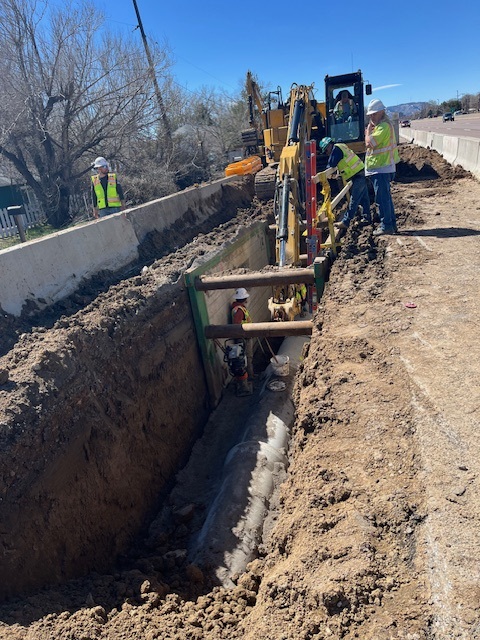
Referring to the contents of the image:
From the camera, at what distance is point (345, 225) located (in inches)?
327

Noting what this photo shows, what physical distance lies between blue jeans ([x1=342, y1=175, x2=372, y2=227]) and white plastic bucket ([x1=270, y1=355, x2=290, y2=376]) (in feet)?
8.99

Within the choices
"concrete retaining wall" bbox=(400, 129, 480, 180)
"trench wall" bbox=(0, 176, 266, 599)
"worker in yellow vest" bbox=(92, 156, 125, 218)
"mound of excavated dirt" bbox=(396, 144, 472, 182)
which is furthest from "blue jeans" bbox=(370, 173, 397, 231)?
"mound of excavated dirt" bbox=(396, 144, 472, 182)

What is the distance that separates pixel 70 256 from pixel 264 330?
3060 millimetres

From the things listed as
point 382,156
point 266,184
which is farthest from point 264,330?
point 266,184

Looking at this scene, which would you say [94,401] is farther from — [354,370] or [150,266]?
[150,266]

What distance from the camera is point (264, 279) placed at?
665 cm

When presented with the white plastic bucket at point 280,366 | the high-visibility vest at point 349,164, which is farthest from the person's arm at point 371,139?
the white plastic bucket at point 280,366

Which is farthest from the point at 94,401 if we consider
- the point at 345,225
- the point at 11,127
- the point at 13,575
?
the point at 11,127

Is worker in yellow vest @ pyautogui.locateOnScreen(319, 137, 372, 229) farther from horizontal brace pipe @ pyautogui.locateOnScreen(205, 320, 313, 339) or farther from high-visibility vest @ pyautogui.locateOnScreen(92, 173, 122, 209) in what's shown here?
high-visibility vest @ pyautogui.locateOnScreen(92, 173, 122, 209)

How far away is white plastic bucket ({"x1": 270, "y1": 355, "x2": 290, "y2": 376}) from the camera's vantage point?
735 cm

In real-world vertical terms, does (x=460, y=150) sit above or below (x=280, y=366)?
above

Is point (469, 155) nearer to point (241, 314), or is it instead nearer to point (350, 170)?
point (350, 170)

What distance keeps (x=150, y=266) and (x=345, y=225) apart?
345cm

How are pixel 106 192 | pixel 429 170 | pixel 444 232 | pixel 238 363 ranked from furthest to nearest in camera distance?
pixel 429 170 → pixel 106 192 → pixel 238 363 → pixel 444 232
